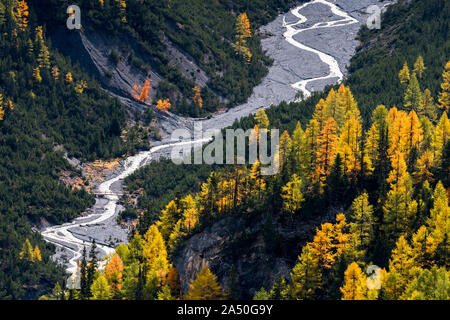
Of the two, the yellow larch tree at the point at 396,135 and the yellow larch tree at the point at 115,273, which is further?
the yellow larch tree at the point at 115,273

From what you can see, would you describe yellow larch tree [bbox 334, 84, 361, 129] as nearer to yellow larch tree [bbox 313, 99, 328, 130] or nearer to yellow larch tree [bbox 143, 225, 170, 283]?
yellow larch tree [bbox 313, 99, 328, 130]

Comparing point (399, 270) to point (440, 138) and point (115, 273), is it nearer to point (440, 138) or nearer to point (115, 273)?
point (440, 138)

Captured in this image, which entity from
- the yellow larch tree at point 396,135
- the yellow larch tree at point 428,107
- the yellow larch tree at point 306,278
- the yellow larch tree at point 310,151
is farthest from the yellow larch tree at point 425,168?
the yellow larch tree at point 428,107

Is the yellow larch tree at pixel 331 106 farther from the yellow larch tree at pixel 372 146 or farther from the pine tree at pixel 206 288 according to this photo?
the pine tree at pixel 206 288

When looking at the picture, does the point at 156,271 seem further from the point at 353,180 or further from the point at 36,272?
the point at 36,272

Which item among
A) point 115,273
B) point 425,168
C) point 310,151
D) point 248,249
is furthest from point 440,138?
point 115,273
